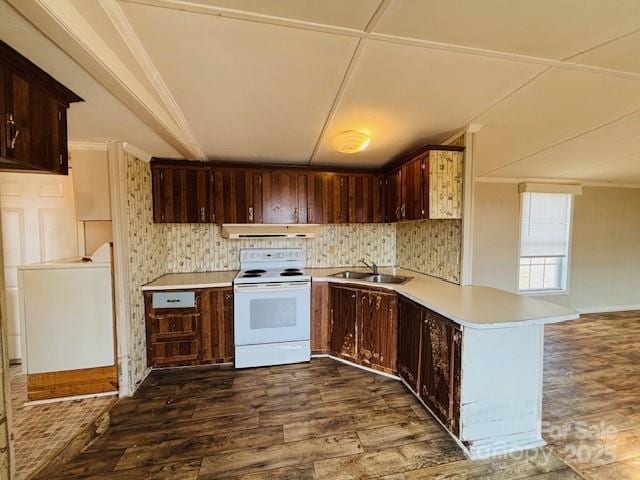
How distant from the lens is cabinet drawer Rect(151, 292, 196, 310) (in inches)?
114

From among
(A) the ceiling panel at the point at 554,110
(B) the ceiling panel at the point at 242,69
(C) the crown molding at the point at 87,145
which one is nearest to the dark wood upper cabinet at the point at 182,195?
(C) the crown molding at the point at 87,145

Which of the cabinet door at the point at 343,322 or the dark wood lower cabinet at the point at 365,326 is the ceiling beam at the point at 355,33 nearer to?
the dark wood lower cabinet at the point at 365,326

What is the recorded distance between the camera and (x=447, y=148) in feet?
8.40

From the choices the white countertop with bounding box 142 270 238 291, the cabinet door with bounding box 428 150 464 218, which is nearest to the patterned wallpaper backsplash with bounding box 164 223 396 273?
the white countertop with bounding box 142 270 238 291

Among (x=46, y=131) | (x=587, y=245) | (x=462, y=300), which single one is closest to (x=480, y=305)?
(x=462, y=300)

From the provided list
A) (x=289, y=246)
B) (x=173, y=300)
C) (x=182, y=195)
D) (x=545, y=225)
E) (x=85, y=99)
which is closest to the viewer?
(x=85, y=99)

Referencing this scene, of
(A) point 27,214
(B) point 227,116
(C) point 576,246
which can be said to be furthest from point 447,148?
(A) point 27,214

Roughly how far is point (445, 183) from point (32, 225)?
447 cm

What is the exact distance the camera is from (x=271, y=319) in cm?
308

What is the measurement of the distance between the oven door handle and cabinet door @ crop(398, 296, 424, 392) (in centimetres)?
108

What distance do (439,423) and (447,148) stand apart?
232cm

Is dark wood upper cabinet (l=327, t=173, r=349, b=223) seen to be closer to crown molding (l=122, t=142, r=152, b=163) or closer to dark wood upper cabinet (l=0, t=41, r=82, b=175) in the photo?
crown molding (l=122, t=142, r=152, b=163)

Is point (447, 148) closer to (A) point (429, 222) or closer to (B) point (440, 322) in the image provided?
(A) point (429, 222)

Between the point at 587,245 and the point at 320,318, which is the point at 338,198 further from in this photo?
the point at 587,245
